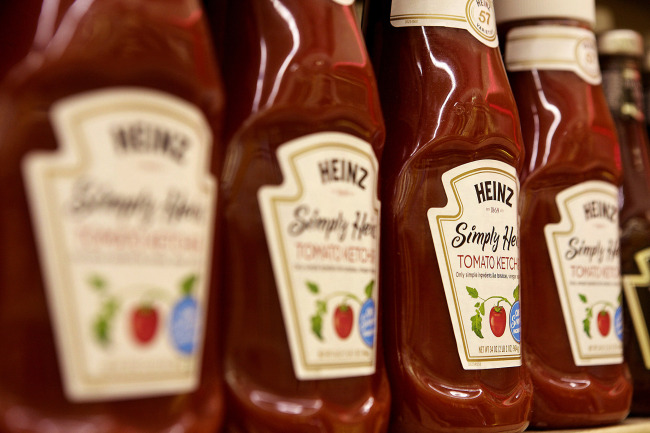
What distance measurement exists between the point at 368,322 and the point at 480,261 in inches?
7.8

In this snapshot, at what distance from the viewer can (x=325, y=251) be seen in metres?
0.82

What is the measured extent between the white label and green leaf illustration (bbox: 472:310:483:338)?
0.51 ft

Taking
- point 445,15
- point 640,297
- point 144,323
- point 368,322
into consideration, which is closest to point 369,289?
point 368,322

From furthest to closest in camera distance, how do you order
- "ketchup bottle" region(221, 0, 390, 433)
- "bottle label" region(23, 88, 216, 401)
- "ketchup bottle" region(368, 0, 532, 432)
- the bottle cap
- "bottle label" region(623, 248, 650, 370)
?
the bottle cap < "bottle label" region(623, 248, 650, 370) < "ketchup bottle" region(368, 0, 532, 432) < "ketchup bottle" region(221, 0, 390, 433) < "bottle label" region(23, 88, 216, 401)

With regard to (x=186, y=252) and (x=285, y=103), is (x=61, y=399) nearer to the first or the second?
(x=186, y=252)

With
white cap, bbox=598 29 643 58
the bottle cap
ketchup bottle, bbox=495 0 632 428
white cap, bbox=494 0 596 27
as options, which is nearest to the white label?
ketchup bottle, bbox=495 0 632 428

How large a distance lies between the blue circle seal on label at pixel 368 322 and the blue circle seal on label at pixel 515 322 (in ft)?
0.74

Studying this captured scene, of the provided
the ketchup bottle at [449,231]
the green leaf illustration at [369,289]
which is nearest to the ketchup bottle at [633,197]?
the ketchup bottle at [449,231]

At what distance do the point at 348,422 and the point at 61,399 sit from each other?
30 cm

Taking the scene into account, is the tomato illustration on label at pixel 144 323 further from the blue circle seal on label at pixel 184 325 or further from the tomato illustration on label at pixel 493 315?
the tomato illustration on label at pixel 493 315

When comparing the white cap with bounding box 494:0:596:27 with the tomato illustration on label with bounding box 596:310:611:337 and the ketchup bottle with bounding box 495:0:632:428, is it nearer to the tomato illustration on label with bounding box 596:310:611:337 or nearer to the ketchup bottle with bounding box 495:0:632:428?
the ketchup bottle with bounding box 495:0:632:428

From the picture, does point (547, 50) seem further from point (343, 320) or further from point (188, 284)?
point (188, 284)

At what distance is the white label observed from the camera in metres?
0.80

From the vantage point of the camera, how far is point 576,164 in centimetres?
117
